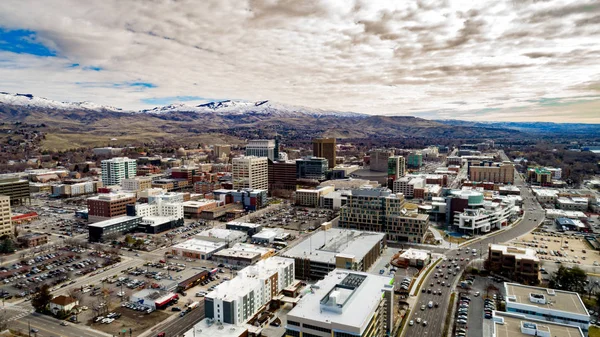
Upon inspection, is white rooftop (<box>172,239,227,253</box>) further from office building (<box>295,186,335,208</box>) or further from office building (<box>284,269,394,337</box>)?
office building (<box>295,186,335,208</box>)

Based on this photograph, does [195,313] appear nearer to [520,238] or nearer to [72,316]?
[72,316]

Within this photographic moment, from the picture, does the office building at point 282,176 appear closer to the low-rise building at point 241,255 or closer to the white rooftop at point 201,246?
the white rooftop at point 201,246

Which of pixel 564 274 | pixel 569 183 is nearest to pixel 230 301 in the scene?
pixel 564 274

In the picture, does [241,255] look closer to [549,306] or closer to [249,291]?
[249,291]

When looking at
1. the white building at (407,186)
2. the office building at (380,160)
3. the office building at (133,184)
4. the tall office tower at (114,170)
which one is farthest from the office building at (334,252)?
the office building at (380,160)

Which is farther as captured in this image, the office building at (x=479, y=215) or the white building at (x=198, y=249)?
the office building at (x=479, y=215)

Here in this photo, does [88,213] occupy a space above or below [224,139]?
below

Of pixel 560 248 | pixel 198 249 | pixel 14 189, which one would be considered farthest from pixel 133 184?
pixel 560 248
